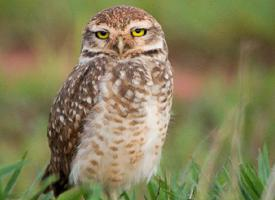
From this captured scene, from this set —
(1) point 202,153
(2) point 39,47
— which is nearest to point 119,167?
(1) point 202,153

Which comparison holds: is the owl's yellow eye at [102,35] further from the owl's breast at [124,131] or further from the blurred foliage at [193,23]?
the blurred foliage at [193,23]

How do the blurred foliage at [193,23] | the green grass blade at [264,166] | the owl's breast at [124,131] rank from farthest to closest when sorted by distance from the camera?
the blurred foliage at [193,23], the owl's breast at [124,131], the green grass blade at [264,166]

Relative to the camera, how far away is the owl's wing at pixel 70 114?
701 centimetres

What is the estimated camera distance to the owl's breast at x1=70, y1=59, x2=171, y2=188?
6863mm

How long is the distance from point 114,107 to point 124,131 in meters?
0.13

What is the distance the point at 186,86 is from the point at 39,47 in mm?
1182

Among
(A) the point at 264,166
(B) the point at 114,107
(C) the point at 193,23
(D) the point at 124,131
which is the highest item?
(B) the point at 114,107

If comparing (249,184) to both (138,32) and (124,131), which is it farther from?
(138,32)

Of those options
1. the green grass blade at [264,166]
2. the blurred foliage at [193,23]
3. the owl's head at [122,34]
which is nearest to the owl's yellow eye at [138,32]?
the owl's head at [122,34]

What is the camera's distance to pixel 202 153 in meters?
8.91

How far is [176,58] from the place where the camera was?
11.5 m

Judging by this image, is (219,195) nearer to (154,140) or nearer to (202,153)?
(154,140)

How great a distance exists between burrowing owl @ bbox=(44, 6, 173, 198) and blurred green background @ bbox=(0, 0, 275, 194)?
2.38 meters

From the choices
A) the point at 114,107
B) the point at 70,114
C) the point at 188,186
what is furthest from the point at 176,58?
the point at 188,186
